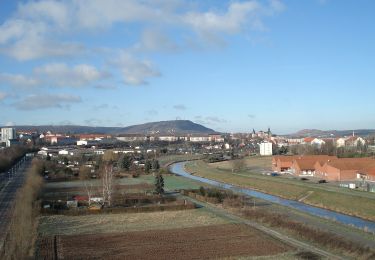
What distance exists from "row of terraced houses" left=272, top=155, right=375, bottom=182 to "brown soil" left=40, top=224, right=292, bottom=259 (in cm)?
2179

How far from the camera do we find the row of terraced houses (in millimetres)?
39312

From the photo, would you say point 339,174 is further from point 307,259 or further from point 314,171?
point 307,259

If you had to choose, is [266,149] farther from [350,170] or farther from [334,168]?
[350,170]

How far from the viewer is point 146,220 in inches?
901

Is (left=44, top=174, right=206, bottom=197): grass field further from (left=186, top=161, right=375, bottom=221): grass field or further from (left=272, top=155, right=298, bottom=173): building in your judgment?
(left=272, top=155, right=298, bottom=173): building

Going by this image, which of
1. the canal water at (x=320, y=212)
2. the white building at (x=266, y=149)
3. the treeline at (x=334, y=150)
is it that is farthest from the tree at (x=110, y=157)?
the canal water at (x=320, y=212)

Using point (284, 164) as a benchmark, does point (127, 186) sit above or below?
below

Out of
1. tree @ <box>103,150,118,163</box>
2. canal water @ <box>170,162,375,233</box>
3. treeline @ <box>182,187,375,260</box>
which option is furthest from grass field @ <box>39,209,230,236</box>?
tree @ <box>103,150,118,163</box>

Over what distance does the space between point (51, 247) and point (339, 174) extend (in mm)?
28477

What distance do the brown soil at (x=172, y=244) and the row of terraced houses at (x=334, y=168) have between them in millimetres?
21789

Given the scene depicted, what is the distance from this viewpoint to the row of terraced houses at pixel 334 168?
39312mm

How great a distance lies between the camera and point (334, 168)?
132 ft

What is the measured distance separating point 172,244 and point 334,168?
26.4 m

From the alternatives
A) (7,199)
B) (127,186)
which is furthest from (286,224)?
(127,186)
